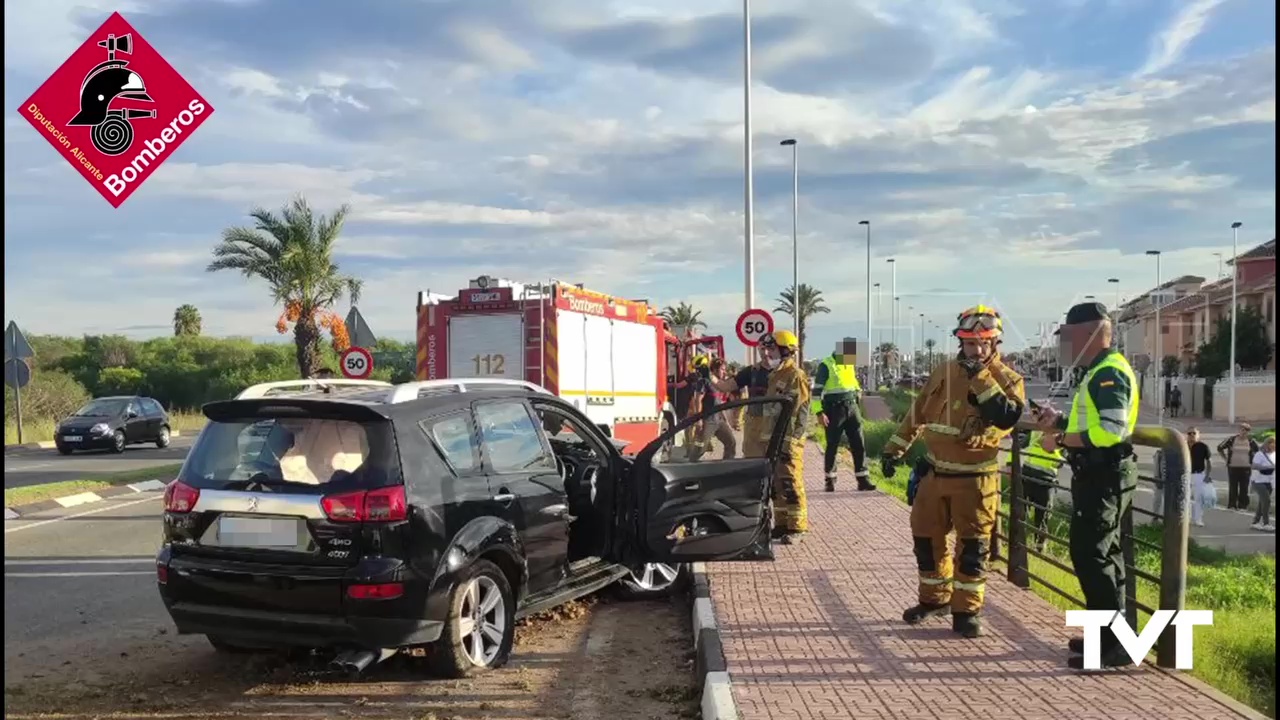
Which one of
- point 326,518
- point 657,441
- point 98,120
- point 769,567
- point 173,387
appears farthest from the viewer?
point 173,387

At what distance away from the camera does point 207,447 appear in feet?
18.0

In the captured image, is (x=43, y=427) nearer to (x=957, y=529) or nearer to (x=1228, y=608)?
(x=1228, y=608)

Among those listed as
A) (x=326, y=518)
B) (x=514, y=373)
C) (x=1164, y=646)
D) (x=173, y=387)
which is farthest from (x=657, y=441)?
(x=173, y=387)

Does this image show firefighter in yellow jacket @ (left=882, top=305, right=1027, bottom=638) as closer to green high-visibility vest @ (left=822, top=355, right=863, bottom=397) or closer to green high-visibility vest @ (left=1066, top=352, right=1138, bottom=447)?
green high-visibility vest @ (left=1066, top=352, right=1138, bottom=447)

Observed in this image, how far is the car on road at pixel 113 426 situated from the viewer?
2356 centimetres

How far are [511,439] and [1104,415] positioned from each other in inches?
131

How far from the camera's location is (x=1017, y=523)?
7.69 meters

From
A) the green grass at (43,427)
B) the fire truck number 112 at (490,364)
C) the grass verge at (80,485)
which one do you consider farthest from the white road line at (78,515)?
the green grass at (43,427)

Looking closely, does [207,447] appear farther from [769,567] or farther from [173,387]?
[173,387]

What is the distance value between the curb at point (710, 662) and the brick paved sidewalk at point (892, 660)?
0.07m

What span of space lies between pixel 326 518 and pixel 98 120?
6.24 m

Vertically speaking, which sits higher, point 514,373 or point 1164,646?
point 514,373

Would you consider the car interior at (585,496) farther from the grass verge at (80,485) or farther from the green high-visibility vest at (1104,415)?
the grass verge at (80,485)

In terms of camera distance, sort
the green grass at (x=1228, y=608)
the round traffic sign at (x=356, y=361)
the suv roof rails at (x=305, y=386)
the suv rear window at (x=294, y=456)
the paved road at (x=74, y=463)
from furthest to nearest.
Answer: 1. the round traffic sign at (x=356, y=361)
2. the paved road at (x=74, y=463)
3. the green grass at (x=1228, y=608)
4. the suv roof rails at (x=305, y=386)
5. the suv rear window at (x=294, y=456)
